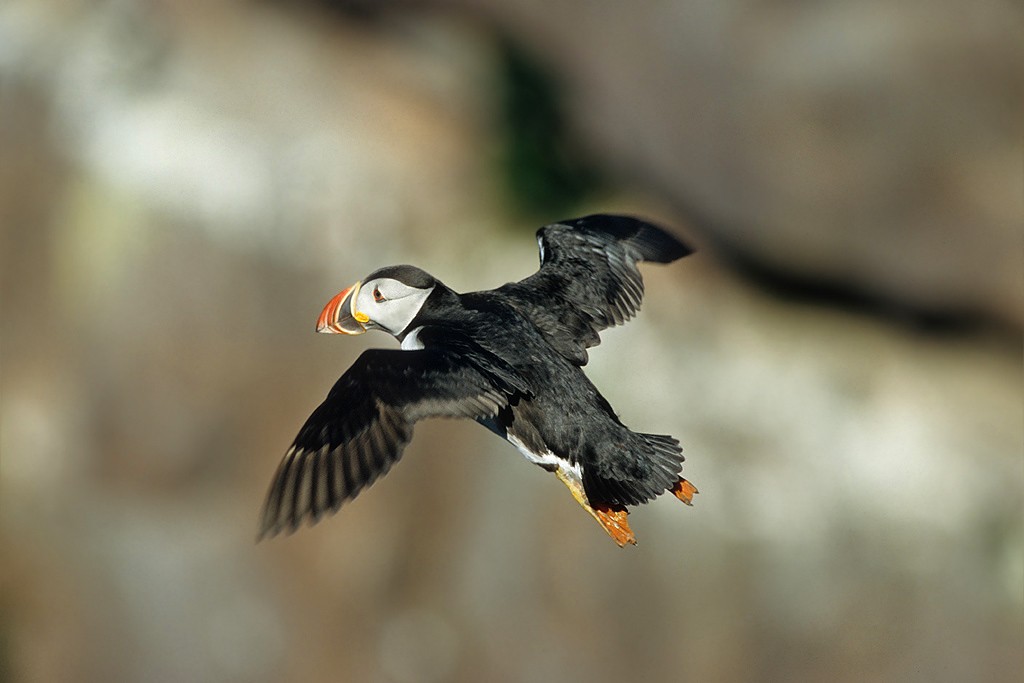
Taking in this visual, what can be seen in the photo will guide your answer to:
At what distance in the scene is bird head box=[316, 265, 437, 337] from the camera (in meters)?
1.68

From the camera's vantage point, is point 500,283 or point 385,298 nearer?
point 385,298

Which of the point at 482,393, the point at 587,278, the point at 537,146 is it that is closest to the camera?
the point at 482,393

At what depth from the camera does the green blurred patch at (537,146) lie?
432cm

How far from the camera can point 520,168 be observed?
4.43 m

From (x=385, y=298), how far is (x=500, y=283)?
2.36m

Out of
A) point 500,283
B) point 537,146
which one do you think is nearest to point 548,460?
point 500,283

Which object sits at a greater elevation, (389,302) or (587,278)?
(587,278)

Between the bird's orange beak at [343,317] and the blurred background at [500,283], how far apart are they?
234cm

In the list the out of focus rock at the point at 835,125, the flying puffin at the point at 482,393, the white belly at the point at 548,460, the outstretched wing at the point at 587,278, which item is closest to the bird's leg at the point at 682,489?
the flying puffin at the point at 482,393

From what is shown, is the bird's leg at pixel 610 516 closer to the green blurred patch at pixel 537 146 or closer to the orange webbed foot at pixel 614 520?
the orange webbed foot at pixel 614 520

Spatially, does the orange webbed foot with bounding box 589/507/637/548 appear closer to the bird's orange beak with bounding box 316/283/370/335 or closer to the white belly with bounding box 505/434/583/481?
the white belly with bounding box 505/434/583/481

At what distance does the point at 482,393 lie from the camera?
158 cm

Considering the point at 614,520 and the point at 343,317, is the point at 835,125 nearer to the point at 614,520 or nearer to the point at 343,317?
the point at 614,520

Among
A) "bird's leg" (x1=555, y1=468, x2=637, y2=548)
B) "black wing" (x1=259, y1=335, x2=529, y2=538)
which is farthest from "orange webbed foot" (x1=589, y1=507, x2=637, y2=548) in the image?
"black wing" (x1=259, y1=335, x2=529, y2=538)
